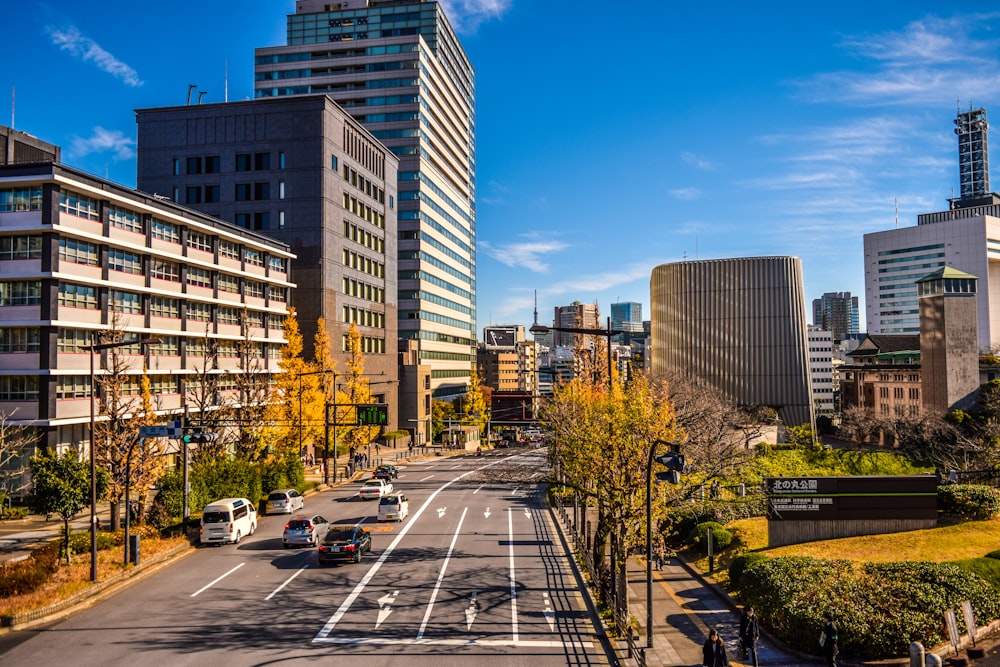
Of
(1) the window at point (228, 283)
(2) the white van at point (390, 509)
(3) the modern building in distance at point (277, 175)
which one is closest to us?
(2) the white van at point (390, 509)

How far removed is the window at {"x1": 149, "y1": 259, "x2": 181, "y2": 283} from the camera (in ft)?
173

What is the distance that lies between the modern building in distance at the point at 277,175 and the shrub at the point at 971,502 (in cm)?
5736

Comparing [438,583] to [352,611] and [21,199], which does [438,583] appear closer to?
[352,611]

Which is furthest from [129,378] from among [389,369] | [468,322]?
[468,322]

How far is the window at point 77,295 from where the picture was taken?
1703 inches

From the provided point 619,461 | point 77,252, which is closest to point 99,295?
point 77,252

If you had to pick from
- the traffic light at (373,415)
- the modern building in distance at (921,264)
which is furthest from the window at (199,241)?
the modern building in distance at (921,264)

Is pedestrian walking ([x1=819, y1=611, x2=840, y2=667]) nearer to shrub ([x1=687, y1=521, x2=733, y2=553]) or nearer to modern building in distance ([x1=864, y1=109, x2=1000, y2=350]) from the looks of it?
shrub ([x1=687, y1=521, x2=733, y2=553])

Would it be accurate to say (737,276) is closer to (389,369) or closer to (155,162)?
(389,369)

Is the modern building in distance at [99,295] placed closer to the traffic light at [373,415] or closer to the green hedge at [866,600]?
the traffic light at [373,415]

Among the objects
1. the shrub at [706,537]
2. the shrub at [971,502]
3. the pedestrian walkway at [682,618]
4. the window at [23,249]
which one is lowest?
the pedestrian walkway at [682,618]

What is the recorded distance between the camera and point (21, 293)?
4234 centimetres

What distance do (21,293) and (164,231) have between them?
13254mm

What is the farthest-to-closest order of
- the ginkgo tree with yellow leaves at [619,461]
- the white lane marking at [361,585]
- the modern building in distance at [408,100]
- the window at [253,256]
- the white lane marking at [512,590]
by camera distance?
the modern building in distance at [408,100], the window at [253,256], the ginkgo tree with yellow leaves at [619,461], the white lane marking at [512,590], the white lane marking at [361,585]
